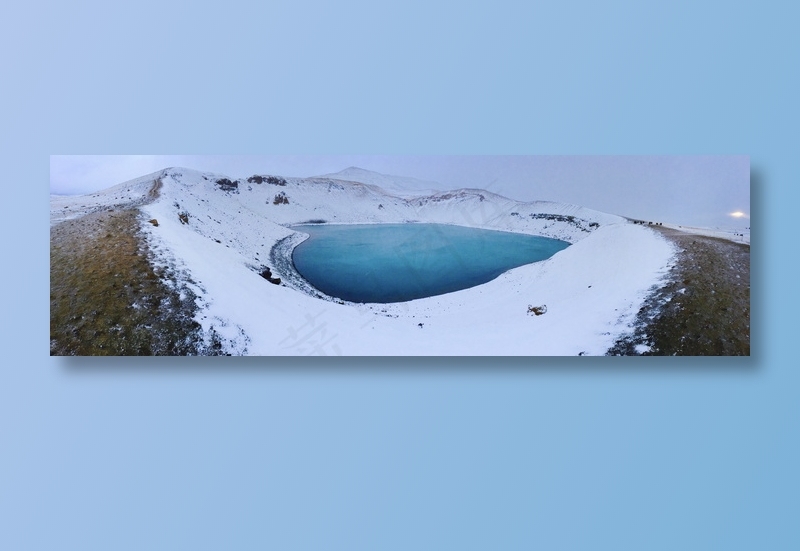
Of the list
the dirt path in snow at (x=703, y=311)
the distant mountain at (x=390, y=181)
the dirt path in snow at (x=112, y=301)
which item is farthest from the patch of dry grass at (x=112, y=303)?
the dirt path in snow at (x=703, y=311)

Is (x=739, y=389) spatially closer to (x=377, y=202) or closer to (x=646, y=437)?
(x=646, y=437)

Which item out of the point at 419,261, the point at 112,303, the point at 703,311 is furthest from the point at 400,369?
the point at 703,311

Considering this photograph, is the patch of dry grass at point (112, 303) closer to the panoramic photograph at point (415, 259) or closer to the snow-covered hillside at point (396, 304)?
the panoramic photograph at point (415, 259)

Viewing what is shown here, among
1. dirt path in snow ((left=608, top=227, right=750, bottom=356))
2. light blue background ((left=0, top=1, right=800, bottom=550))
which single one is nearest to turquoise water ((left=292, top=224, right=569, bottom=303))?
light blue background ((left=0, top=1, right=800, bottom=550))

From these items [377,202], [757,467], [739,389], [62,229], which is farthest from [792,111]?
[62,229]

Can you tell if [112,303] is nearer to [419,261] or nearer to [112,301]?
[112,301]

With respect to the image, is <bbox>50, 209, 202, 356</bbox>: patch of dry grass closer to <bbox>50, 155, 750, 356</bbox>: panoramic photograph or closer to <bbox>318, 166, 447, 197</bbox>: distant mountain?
<bbox>50, 155, 750, 356</bbox>: panoramic photograph
